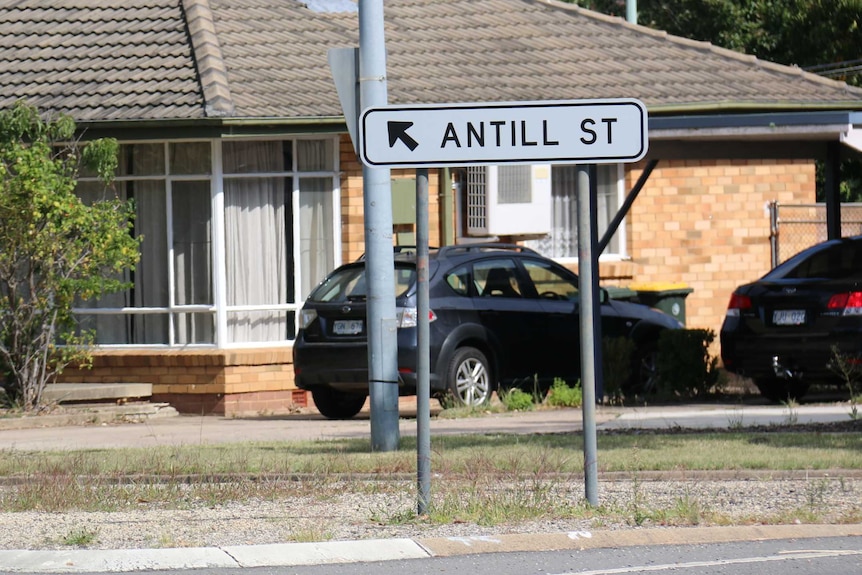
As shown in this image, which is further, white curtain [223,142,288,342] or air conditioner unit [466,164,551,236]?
air conditioner unit [466,164,551,236]

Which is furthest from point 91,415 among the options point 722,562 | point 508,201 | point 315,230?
point 722,562

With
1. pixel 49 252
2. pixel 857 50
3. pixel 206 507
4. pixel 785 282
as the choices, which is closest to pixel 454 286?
pixel 785 282

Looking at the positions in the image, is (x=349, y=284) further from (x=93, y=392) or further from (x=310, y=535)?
(x=310, y=535)

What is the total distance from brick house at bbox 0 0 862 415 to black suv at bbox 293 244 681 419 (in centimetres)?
178

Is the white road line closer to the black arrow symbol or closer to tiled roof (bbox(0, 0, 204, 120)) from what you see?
the black arrow symbol

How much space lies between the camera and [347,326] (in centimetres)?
1502

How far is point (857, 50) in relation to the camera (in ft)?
97.0

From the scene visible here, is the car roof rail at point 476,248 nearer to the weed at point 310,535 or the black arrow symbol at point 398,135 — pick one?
the black arrow symbol at point 398,135

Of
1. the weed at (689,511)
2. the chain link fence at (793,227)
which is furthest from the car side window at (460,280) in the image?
the chain link fence at (793,227)

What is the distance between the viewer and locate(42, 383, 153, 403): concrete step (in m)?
16.7

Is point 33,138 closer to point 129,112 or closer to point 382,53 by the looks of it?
point 129,112

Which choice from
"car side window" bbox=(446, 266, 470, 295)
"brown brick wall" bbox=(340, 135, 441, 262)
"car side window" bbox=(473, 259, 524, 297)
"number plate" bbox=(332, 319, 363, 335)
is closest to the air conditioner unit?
"brown brick wall" bbox=(340, 135, 441, 262)

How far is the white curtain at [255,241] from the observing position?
17.6 metres

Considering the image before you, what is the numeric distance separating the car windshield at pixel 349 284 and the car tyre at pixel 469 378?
Result: 883 millimetres
